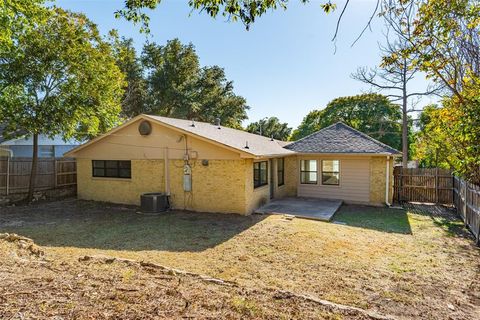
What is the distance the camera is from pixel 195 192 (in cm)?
1185

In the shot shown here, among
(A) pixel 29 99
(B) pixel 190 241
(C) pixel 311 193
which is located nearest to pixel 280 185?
(C) pixel 311 193

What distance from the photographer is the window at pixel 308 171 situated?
1482 centimetres

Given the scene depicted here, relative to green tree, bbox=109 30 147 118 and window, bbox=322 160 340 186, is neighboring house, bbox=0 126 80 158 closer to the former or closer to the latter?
green tree, bbox=109 30 147 118

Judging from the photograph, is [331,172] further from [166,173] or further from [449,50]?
[166,173]

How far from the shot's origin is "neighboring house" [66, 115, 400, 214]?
37.3 feet

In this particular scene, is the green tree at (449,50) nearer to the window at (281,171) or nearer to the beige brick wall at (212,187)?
the beige brick wall at (212,187)

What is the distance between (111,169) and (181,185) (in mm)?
3851

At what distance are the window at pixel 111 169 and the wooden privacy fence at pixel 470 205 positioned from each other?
12675 mm

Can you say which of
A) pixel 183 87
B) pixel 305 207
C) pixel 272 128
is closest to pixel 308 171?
pixel 305 207

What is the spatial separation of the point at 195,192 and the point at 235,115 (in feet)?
66.8

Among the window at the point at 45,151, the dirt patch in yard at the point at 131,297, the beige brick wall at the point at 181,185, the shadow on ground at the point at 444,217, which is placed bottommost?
the shadow on ground at the point at 444,217

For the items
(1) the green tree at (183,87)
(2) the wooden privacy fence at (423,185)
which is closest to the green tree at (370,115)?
(1) the green tree at (183,87)

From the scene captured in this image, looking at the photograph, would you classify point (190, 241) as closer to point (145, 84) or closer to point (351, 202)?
point (351, 202)

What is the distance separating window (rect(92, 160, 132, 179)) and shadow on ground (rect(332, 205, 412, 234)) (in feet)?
29.5
